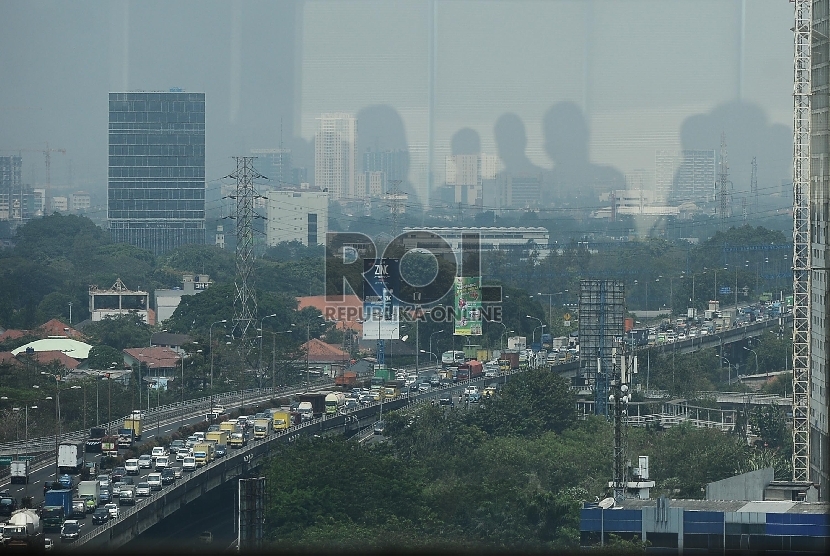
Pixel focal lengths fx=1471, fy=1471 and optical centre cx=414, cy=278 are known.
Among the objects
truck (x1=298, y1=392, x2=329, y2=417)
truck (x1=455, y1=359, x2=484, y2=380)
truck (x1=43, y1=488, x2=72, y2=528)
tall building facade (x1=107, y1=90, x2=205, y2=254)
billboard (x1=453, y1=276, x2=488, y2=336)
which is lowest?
truck (x1=43, y1=488, x2=72, y2=528)

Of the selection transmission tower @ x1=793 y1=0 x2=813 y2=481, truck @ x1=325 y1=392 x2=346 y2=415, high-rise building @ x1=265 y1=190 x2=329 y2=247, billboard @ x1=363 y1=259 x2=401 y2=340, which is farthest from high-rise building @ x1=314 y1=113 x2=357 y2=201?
transmission tower @ x1=793 y1=0 x2=813 y2=481

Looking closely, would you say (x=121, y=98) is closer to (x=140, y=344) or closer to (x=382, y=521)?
(x=140, y=344)

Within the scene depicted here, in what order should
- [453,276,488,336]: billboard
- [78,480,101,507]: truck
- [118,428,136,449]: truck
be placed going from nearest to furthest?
1. [78,480,101,507]: truck
2. [118,428,136,449]: truck
3. [453,276,488,336]: billboard

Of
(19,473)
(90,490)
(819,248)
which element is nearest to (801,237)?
(819,248)

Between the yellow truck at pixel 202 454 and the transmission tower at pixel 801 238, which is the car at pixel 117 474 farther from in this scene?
the transmission tower at pixel 801 238

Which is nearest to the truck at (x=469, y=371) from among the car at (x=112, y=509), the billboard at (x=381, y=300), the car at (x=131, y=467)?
the billboard at (x=381, y=300)

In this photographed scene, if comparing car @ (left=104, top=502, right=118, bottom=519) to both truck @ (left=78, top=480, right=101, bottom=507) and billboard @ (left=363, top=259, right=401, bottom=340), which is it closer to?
truck @ (left=78, top=480, right=101, bottom=507)

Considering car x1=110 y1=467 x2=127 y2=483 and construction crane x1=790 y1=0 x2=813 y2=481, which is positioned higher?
construction crane x1=790 y1=0 x2=813 y2=481
